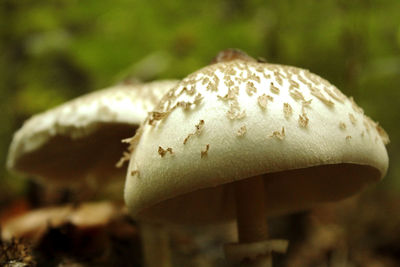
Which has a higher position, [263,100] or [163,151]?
[263,100]

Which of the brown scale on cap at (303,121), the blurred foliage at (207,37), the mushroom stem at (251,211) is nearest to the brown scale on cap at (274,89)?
the brown scale on cap at (303,121)

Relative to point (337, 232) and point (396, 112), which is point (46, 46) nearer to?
point (337, 232)

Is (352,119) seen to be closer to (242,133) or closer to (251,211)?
(242,133)

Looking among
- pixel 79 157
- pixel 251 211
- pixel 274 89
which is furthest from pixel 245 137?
pixel 79 157

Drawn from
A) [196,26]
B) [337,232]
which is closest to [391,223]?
[337,232]

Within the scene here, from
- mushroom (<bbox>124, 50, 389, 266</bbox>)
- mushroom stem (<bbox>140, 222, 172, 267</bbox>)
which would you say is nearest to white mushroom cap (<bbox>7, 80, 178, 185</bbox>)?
mushroom (<bbox>124, 50, 389, 266</bbox>)

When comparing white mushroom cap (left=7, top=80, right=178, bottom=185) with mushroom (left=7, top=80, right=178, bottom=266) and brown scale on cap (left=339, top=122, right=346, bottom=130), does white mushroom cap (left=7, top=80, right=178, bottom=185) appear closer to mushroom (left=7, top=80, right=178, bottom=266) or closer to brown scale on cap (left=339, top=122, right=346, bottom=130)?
mushroom (left=7, top=80, right=178, bottom=266)
